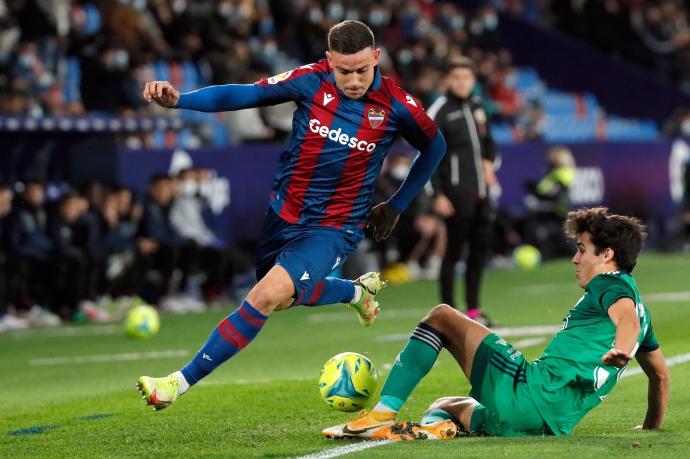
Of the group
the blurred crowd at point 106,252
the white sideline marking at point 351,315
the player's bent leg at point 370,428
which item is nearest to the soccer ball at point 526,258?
the blurred crowd at point 106,252

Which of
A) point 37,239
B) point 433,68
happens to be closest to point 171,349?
point 37,239

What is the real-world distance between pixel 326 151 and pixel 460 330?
1544 mm

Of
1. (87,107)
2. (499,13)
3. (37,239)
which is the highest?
(499,13)

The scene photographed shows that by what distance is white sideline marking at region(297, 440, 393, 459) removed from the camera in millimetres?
6305

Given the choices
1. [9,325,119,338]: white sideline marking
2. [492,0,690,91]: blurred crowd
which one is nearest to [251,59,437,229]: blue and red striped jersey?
[9,325,119,338]: white sideline marking

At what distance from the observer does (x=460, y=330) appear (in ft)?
22.4

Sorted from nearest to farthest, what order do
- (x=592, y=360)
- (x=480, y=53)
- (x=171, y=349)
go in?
1. (x=592, y=360)
2. (x=171, y=349)
3. (x=480, y=53)

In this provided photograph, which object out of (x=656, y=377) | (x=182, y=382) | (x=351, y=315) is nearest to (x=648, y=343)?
(x=656, y=377)

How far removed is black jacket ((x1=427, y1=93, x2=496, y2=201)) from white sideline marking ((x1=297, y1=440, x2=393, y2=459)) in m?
5.93

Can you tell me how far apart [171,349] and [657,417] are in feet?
20.5

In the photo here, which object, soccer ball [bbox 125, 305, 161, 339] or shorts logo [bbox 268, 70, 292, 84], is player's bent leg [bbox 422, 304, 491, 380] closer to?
shorts logo [bbox 268, 70, 292, 84]

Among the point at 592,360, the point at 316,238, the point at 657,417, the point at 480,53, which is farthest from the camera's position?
the point at 480,53

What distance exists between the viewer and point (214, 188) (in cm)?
1780

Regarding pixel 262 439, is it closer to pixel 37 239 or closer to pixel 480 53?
pixel 37 239
